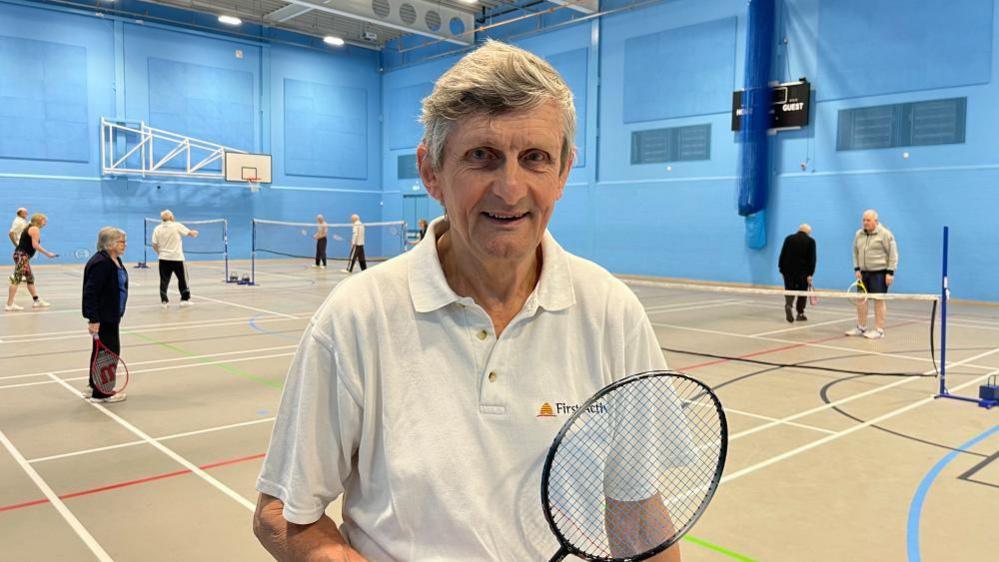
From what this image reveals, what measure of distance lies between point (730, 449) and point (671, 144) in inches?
668

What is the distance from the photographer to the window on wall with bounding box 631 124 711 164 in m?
20.5

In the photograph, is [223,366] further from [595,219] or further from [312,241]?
[312,241]

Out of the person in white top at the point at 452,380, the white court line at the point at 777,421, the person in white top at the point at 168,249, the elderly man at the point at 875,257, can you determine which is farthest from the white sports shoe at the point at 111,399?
the elderly man at the point at 875,257

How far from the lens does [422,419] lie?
1521 millimetres

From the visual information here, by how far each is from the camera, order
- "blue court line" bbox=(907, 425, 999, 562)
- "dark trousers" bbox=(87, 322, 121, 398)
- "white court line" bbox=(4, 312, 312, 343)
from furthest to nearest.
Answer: "white court line" bbox=(4, 312, 312, 343), "dark trousers" bbox=(87, 322, 121, 398), "blue court line" bbox=(907, 425, 999, 562)

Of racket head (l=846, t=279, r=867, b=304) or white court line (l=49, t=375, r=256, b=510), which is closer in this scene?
white court line (l=49, t=375, r=256, b=510)

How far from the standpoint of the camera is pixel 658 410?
165 cm

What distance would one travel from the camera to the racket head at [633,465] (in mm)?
1590

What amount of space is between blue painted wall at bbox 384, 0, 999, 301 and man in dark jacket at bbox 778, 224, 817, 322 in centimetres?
574

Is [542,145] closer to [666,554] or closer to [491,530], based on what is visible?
[491,530]

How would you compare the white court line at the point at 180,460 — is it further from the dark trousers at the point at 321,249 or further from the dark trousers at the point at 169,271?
the dark trousers at the point at 321,249

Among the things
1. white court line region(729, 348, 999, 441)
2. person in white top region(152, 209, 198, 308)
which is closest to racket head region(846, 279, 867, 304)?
white court line region(729, 348, 999, 441)

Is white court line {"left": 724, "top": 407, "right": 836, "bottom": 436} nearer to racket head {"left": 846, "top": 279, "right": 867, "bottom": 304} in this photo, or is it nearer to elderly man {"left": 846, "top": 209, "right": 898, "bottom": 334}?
racket head {"left": 846, "top": 279, "right": 867, "bottom": 304}

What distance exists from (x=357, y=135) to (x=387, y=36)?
169 inches
